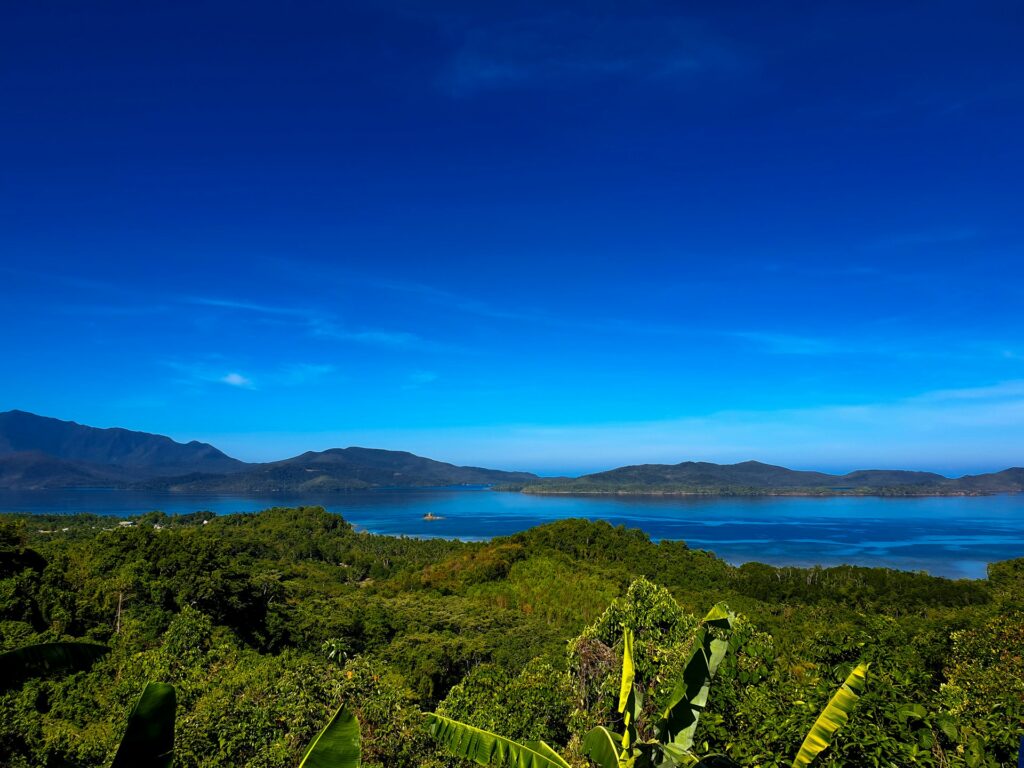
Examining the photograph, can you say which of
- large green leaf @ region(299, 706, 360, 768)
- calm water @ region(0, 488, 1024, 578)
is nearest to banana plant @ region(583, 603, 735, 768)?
large green leaf @ region(299, 706, 360, 768)

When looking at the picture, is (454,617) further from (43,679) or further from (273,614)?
(43,679)

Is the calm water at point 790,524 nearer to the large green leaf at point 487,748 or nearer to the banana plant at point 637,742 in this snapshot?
the banana plant at point 637,742

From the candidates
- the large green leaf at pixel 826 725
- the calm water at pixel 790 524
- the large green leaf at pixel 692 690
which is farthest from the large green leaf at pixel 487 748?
the calm water at pixel 790 524

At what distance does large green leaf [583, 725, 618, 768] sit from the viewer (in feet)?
12.4

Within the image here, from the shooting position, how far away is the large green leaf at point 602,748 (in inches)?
149

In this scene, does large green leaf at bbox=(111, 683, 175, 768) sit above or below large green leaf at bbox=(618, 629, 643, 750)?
above

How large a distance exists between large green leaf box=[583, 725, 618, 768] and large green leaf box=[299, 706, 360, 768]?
164 centimetres

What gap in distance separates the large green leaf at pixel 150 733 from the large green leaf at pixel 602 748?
2730mm

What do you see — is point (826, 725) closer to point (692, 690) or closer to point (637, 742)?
point (692, 690)

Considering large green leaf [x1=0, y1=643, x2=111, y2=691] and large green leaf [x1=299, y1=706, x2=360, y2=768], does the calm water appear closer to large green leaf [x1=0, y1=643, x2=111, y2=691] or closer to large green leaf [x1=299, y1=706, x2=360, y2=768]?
large green leaf [x1=299, y1=706, x2=360, y2=768]

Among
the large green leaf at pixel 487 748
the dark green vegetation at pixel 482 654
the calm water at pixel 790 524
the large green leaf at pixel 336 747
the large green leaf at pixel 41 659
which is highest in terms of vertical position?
the large green leaf at pixel 41 659

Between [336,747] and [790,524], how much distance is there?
13492 centimetres

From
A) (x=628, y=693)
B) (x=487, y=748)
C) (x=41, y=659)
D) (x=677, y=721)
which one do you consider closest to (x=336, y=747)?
(x=487, y=748)

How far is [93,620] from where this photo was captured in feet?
64.2
